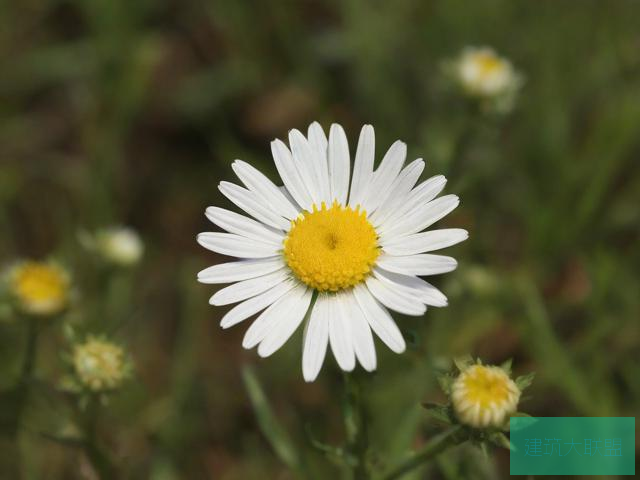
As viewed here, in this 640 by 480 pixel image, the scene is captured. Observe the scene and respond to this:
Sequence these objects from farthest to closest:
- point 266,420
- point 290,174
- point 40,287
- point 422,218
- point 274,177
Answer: point 274,177 → point 40,287 → point 266,420 → point 290,174 → point 422,218

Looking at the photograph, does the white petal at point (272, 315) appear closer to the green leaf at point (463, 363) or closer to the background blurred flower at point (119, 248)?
the green leaf at point (463, 363)

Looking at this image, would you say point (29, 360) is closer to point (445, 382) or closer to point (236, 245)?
point (236, 245)

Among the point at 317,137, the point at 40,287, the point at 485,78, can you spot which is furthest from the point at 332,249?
the point at 485,78

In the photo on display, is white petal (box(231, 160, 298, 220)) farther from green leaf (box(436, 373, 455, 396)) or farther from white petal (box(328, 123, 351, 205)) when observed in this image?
green leaf (box(436, 373, 455, 396))

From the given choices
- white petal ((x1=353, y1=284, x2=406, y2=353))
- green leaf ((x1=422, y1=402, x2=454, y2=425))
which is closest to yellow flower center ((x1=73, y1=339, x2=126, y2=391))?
white petal ((x1=353, y1=284, x2=406, y2=353))

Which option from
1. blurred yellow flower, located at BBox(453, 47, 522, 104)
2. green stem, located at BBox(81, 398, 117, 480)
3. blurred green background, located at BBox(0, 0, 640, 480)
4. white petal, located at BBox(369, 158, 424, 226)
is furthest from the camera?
blurred yellow flower, located at BBox(453, 47, 522, 104)
